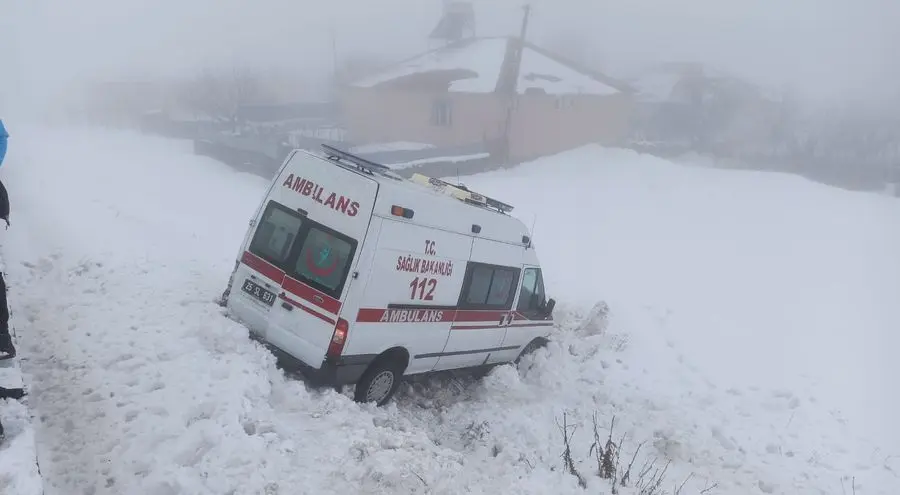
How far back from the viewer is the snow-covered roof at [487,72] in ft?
122

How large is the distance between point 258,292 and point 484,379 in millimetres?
3859

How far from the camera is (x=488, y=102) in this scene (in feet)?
120

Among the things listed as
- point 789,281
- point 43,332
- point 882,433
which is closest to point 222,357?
point 43,332

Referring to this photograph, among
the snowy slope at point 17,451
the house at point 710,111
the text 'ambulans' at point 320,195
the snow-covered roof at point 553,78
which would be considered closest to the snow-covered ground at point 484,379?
the snowy slope at point 17,451

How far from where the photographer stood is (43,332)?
735cm

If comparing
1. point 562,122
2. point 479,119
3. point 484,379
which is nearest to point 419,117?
point 479,119

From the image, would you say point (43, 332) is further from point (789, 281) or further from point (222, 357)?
point (789, 281)

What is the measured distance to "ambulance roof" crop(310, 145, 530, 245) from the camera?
7.41m

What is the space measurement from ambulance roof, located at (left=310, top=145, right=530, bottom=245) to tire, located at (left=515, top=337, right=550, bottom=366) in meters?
1.90

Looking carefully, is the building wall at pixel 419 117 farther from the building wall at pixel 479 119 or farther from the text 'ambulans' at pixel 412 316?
the text 'ambulans' at pixel 412 316

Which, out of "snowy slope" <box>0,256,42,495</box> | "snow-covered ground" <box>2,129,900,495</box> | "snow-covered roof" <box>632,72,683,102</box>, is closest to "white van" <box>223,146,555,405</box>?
"snow-covered ground" <box>2,129,900,495</box>

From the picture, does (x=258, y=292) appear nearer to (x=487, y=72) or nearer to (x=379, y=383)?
(x=379, y=383)

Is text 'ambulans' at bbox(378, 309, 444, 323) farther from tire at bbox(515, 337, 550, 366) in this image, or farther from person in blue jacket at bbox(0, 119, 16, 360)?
person in blue jacket at bbox(0, 119, 16, 360)

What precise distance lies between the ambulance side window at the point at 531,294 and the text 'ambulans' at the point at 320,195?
3.69 m
